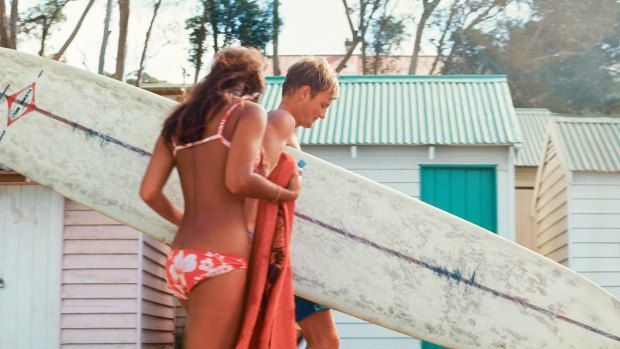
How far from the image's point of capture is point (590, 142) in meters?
10.6

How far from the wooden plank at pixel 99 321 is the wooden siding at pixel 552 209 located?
16.6ft

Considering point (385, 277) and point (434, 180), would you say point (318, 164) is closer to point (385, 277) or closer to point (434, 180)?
point (385, 277)

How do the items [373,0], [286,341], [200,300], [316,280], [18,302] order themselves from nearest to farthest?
[200,300] → [286,341] → [316,280] → [18,302] → [373,0]

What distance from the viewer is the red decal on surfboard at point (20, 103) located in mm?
4678

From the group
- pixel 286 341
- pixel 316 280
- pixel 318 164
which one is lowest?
pixel 286 341

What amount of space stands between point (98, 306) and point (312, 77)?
587 centimetres

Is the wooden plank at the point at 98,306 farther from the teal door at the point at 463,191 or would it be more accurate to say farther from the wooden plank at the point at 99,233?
the teal door at the point at 463,191

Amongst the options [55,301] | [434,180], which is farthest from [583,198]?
[55,301]

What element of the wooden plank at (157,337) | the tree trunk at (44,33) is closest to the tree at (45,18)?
the tree trunk at (44,33)

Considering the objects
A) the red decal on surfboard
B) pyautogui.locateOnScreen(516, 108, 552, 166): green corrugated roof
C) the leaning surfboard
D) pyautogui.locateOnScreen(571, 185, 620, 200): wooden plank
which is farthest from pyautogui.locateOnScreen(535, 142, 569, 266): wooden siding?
the red decal on surfboard

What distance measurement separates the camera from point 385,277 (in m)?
4.52

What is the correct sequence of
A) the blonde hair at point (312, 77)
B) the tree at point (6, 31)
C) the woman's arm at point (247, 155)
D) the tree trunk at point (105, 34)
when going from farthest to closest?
the tree trunk at point (105, 34)
the tree at point (6, 31)
the blonde hair at point (312, 77)
the woman's arm at point (247, 155)

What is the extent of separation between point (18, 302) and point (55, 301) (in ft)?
1.19

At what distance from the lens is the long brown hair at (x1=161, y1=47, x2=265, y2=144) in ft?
10.1
